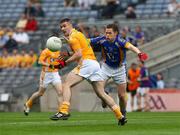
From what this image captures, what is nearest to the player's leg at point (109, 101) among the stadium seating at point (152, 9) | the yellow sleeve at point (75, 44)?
the yellow sleeve at point (75, 44)

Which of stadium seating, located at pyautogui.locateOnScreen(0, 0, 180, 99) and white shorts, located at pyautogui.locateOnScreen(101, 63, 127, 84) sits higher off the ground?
stadium seating, located at pyautogui.locateOnScreen(0, 0, 180, 99)

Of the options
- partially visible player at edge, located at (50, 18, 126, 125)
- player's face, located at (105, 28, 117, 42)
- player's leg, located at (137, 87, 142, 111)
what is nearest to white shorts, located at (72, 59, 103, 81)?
partially visible player at edge, located at (50, 18, 126, 125)

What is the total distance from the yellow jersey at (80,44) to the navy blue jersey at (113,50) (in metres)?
0.31

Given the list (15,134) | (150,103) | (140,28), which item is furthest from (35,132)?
(140,28)

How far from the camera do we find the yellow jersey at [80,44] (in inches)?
701

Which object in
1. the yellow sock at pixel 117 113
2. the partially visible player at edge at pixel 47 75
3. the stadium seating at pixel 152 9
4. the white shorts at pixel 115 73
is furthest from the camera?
the stadium seating at pixel 152 9

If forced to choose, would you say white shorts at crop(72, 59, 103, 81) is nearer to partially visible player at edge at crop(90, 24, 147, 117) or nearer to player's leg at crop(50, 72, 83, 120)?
player's leg at crop(50, 72, 83, 120)

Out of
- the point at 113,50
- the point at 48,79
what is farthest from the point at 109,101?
the point at 48,79

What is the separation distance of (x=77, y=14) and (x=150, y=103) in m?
9.86

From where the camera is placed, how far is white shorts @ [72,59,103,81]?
1798 cm

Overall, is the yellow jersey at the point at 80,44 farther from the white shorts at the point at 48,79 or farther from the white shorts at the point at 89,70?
the white shorts at the point at 48,79

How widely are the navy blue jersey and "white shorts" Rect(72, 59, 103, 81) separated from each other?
0.56 m

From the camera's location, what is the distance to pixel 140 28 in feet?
111

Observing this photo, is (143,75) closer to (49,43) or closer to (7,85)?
(7,85)
